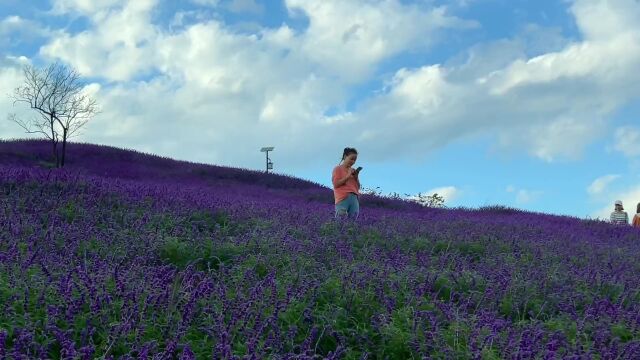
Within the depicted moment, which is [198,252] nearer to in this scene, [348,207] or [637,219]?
[348,207]

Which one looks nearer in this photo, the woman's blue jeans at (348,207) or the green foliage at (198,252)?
the green foliage at (198,252)

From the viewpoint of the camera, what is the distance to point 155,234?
6.77m

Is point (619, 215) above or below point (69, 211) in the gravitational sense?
above

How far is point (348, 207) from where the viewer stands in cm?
1031

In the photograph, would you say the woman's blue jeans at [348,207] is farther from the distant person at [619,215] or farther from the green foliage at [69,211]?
the distant person at [619,215]

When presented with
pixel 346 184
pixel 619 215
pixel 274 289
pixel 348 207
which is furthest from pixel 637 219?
pixel 274 289

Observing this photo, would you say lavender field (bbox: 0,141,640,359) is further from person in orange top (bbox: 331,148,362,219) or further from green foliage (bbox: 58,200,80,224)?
person in orange top (bbox: 331,148,362,219)

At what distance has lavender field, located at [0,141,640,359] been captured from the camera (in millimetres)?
3725

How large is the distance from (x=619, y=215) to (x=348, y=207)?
11.1 m

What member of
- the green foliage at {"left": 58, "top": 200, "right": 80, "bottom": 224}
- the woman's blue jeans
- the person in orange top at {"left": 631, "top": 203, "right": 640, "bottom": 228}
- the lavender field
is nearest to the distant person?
the person in orange top at {"left": 631, "top": 203, "right": 640, "bottom": 228}

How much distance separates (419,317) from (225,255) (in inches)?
113

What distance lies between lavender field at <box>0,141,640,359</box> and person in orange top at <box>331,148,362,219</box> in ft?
2.41

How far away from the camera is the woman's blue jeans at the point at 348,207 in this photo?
10062 mm

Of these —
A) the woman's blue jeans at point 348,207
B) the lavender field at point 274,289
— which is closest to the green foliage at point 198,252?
the lavender field at point 274,289
